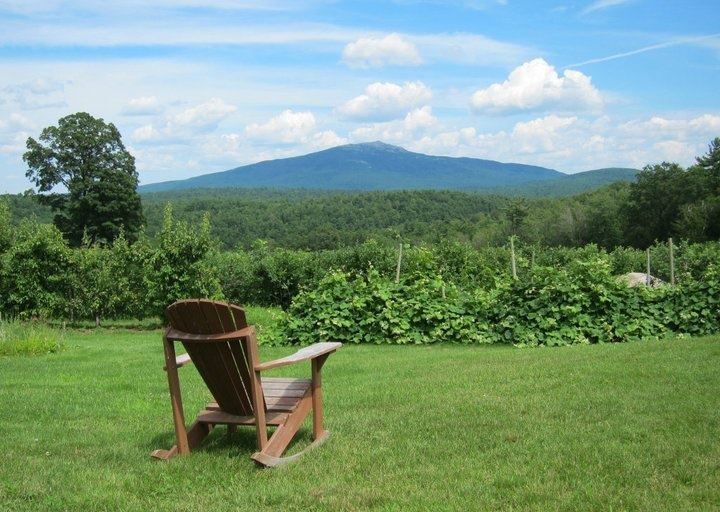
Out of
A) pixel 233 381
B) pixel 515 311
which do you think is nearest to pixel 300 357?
pixel 233 381

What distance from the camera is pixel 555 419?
5.69 m

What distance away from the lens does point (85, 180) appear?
149ft

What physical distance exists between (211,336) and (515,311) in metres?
7.90

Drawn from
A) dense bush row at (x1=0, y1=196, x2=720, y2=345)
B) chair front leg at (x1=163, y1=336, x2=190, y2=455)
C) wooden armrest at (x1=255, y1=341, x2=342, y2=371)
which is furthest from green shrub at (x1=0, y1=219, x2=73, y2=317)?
wooden armrest at (x1=255, y1=341, x2=342, y2=371)

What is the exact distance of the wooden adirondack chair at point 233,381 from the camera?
15.3 feet

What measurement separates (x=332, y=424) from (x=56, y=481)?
2.09 metres

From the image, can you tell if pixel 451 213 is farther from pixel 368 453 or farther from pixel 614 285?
pixel 368 453

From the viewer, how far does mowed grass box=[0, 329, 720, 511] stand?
414cm

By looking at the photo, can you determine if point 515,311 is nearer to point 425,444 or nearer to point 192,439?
point 425,444

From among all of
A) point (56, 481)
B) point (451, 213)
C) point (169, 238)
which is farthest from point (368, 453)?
point (451, 213)

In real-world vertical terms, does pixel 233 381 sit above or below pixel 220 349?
below

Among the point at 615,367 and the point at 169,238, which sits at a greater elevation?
the point at 169,238

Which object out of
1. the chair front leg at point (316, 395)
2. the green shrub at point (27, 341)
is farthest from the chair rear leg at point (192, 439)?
the green shrub at point (27, 341)

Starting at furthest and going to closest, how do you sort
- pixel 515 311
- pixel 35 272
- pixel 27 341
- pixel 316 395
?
pixel 35 272
pixel 27 341
pixel 515 311
pixel 316 395
